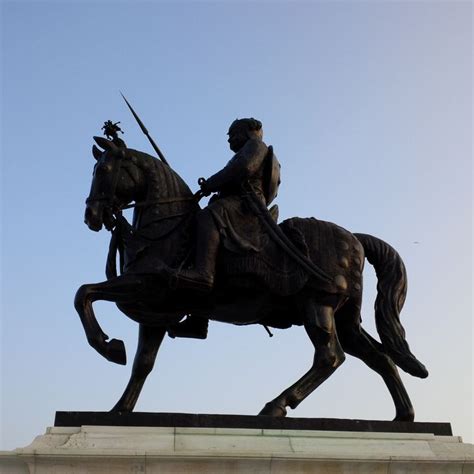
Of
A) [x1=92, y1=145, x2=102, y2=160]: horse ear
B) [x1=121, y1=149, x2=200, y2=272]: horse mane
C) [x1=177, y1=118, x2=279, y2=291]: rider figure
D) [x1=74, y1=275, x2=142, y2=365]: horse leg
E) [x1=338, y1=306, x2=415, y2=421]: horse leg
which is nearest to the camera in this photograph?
[x1=74, y1=275, x2=142, y2=365]: horse leg

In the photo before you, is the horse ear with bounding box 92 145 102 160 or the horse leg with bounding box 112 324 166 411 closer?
the horse leg with bounding box 112 324 166 411

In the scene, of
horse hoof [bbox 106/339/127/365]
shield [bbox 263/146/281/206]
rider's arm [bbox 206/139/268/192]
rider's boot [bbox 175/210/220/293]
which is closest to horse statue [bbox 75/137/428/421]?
rider's boot [bbox 175/210/220/293]

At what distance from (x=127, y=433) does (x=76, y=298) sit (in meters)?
1.55

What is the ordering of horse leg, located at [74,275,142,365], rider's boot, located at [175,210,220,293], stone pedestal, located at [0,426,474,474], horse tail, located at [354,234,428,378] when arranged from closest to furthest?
stone pedestal, located at [0,426,474,474], horse leg, located at [74,275,142,365], rider's boot, located at [175,210,220,293], horse tail, located at [354,234,428,378]

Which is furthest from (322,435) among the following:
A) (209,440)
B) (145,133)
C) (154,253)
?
(145,133)

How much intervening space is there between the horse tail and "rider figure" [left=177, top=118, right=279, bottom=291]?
4.68ft

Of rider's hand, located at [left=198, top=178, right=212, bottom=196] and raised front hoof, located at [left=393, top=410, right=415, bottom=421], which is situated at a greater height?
rider's hand, located at [left=198, top=178, right=212, bottom=196]

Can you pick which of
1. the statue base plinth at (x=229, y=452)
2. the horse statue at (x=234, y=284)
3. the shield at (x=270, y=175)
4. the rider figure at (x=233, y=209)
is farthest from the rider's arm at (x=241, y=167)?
the statue base plinth at (x=229, y=452)

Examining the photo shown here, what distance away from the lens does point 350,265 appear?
9.76 meters

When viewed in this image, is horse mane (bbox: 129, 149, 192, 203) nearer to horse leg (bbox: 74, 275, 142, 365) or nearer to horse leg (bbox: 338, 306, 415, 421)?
horse leg (bbox: 74, 275, 142, 365)

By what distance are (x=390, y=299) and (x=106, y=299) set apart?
3.29 metres

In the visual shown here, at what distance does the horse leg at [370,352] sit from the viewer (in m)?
9.88

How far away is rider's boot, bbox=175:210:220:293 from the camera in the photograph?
29.8 feet

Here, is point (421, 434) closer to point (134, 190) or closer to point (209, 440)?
point (209, 440)
